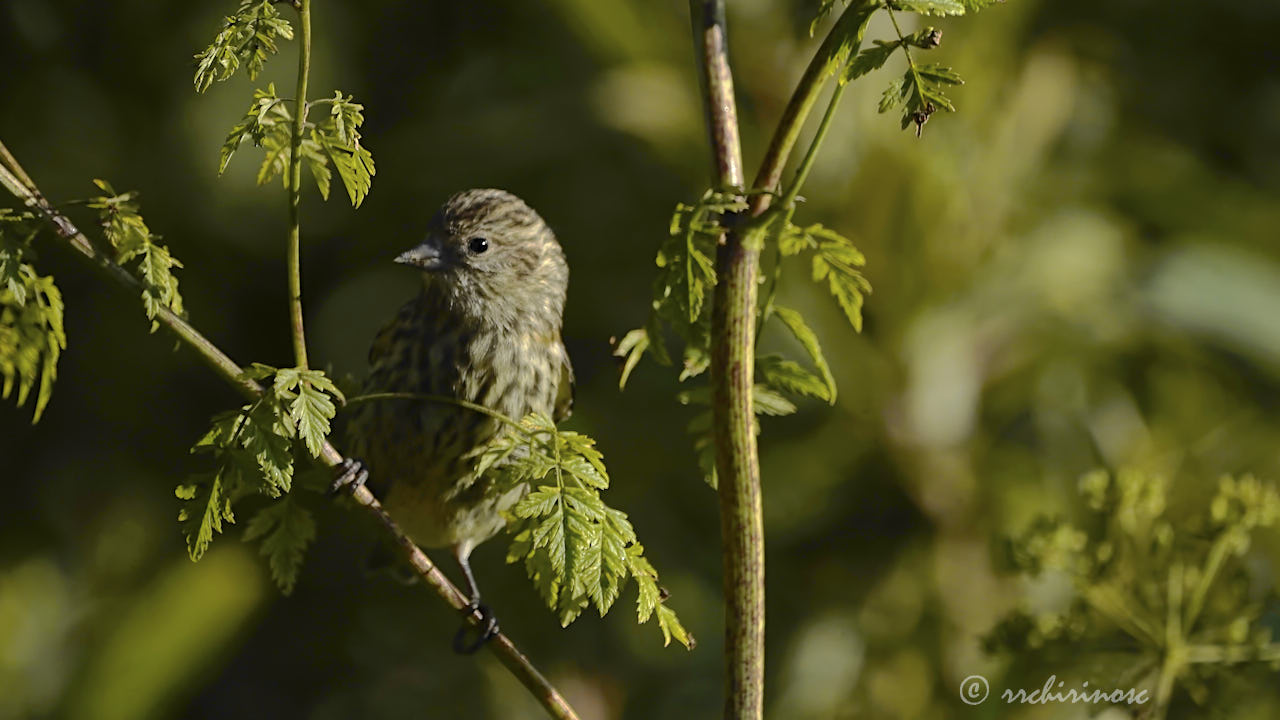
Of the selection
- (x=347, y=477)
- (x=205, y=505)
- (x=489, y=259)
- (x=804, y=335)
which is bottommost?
(x=347, y=477)

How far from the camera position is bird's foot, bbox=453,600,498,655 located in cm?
190

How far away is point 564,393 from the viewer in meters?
3.19

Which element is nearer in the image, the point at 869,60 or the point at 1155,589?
the point at 869,60

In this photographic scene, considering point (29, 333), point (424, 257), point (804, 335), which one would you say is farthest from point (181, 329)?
point (424, 257)

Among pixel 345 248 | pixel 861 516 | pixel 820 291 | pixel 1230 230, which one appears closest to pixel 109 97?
pixel 345 248

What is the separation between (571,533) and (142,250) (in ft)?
1.86

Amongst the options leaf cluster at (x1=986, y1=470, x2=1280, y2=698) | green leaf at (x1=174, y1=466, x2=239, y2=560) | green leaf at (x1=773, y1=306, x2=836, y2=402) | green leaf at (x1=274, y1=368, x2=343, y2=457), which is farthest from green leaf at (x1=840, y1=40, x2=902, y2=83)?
leaf cluster at (x1=986, y1=470, x2=1280, y2=698)

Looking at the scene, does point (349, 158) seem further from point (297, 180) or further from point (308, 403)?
point (308, 403)

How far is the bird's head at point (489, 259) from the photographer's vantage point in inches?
121

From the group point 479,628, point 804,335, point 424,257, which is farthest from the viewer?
point 424,257

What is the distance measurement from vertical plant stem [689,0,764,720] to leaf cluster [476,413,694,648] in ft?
0.49

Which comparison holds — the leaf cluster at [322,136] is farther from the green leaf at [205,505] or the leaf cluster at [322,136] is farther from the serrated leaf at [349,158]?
the green leaf at [205,505]

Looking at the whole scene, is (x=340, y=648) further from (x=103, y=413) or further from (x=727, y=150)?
(x=727, y=150)

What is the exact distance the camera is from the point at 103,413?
4316 mm
